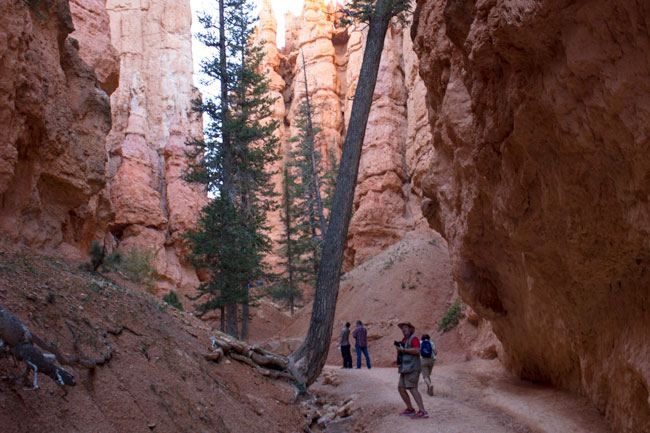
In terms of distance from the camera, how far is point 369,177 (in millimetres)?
33531

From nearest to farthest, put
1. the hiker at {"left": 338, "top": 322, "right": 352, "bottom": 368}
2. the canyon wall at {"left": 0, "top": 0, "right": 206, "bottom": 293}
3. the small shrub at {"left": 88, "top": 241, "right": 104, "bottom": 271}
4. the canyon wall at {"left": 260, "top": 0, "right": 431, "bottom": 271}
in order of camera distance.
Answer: the canyon wall at {"left": 0, "top": 0, "right": 206, "bottom": 293} < the small shrub at {"left": 88, "top": 241, "right": 104, "bottom": 271} < the hiker at {"left": 338, "top": 322, "right": 352, "bottom": 368} < the canyon wall at {"left": 260, "top": 0, "right": 431, "bottom": 271}

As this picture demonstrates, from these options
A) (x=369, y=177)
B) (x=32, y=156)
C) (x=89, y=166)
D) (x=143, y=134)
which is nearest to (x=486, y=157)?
(x=32, y=156)

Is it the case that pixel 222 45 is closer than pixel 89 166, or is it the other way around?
pixel 89 166

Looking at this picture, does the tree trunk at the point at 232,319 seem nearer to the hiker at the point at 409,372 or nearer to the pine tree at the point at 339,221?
the pine tree at the point at 339,221

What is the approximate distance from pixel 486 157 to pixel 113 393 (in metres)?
5.24

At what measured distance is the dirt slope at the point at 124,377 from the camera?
370 centimetres

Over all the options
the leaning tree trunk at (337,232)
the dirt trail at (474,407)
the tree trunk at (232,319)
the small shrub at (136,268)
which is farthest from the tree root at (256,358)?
the tree trunk at (232,319)

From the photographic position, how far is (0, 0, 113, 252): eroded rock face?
25.7 feet

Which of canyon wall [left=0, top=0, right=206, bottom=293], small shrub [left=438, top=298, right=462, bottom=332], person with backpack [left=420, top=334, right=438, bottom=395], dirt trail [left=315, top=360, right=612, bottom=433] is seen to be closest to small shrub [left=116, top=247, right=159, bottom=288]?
canyon wall [left=0, top=0, right=206, bottom=293]

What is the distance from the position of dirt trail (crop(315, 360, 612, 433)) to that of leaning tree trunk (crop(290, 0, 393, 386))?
1038 millimetres

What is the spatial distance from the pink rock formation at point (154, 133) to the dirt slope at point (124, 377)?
20.6 meters

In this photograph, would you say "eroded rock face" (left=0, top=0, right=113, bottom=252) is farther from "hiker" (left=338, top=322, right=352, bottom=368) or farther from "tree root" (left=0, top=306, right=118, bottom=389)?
"hiker" (left=338, top=322, right=352, bottom=368)

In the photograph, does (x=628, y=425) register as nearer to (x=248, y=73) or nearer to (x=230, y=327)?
(x=230, y=327)

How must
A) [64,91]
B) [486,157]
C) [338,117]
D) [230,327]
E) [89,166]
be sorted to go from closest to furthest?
1. [486,157]
2. [64,91]
3. [89,166]
4. [230,327]
5. [338,117]
